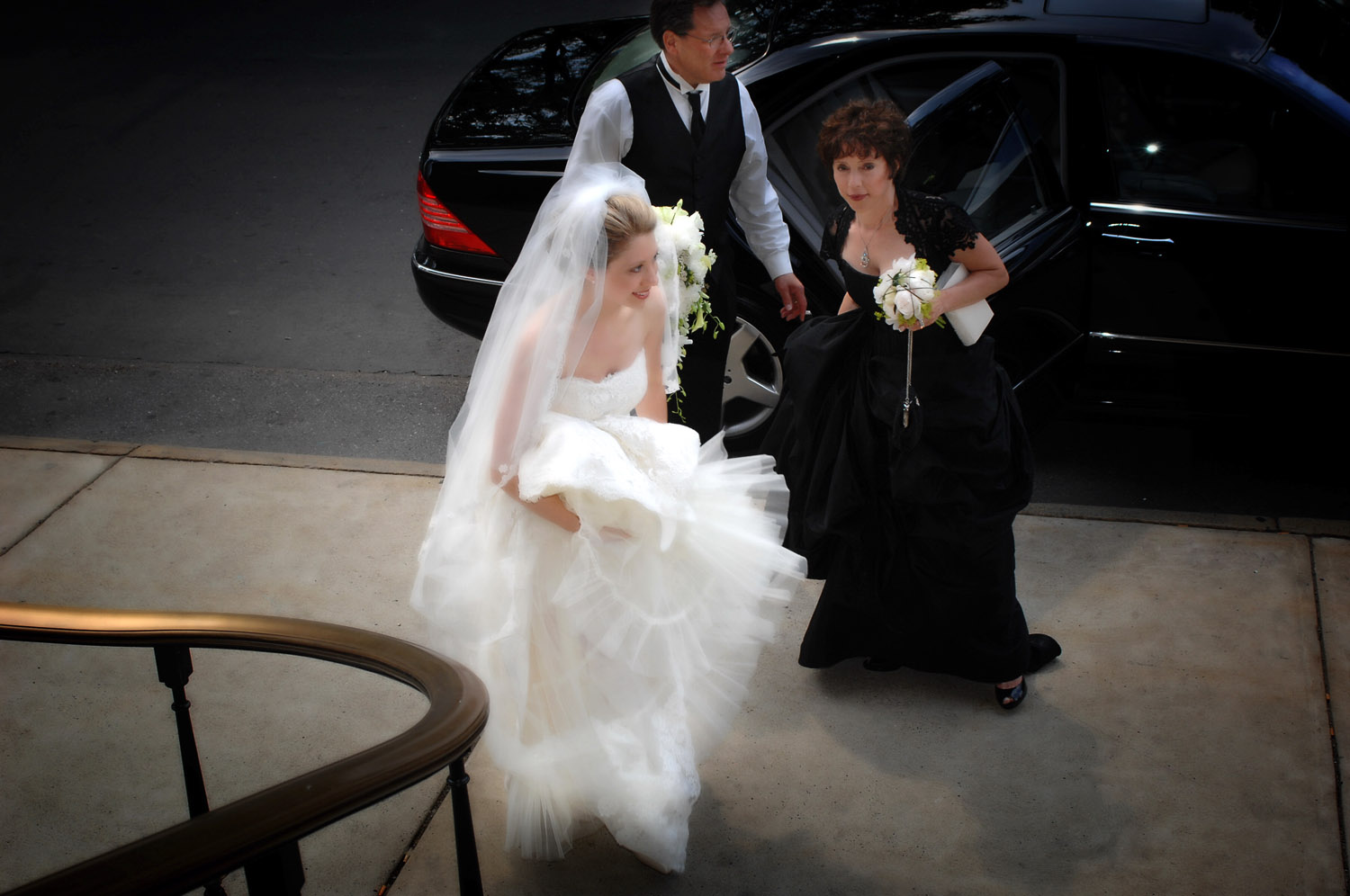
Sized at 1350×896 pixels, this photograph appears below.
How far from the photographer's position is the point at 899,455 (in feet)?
11.4

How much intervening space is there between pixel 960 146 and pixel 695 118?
112 cm

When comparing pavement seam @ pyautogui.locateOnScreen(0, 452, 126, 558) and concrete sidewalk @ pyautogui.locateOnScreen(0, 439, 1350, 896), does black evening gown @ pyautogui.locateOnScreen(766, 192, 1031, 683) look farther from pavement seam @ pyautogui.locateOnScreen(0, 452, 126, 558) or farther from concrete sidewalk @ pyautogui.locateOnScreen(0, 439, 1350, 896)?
pavement seam @ pyautogui.locateOnScreen(0, 452, 126, 558)

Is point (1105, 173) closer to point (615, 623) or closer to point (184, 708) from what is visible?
point (615, 623)

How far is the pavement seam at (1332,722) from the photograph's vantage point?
313 cm

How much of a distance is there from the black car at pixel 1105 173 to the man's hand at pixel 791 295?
206 millimetres

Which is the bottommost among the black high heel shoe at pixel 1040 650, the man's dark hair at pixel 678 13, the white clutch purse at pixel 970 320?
the black high heel shoe at pixel 1040 650

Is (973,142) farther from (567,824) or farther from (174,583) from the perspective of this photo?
(174,583)

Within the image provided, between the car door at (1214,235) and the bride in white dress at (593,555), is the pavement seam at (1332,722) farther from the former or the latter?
the bride in white dress at (593,555)

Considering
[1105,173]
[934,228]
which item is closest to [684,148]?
[934,228]

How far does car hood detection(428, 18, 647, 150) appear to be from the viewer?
4859 millimetres

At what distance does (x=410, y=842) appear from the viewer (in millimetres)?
3244

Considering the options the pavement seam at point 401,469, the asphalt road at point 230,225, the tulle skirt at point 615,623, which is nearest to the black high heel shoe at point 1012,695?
the tulle skirt at point 615,623

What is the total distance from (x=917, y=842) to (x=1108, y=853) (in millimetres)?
499

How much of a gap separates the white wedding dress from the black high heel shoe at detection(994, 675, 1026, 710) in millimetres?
976
